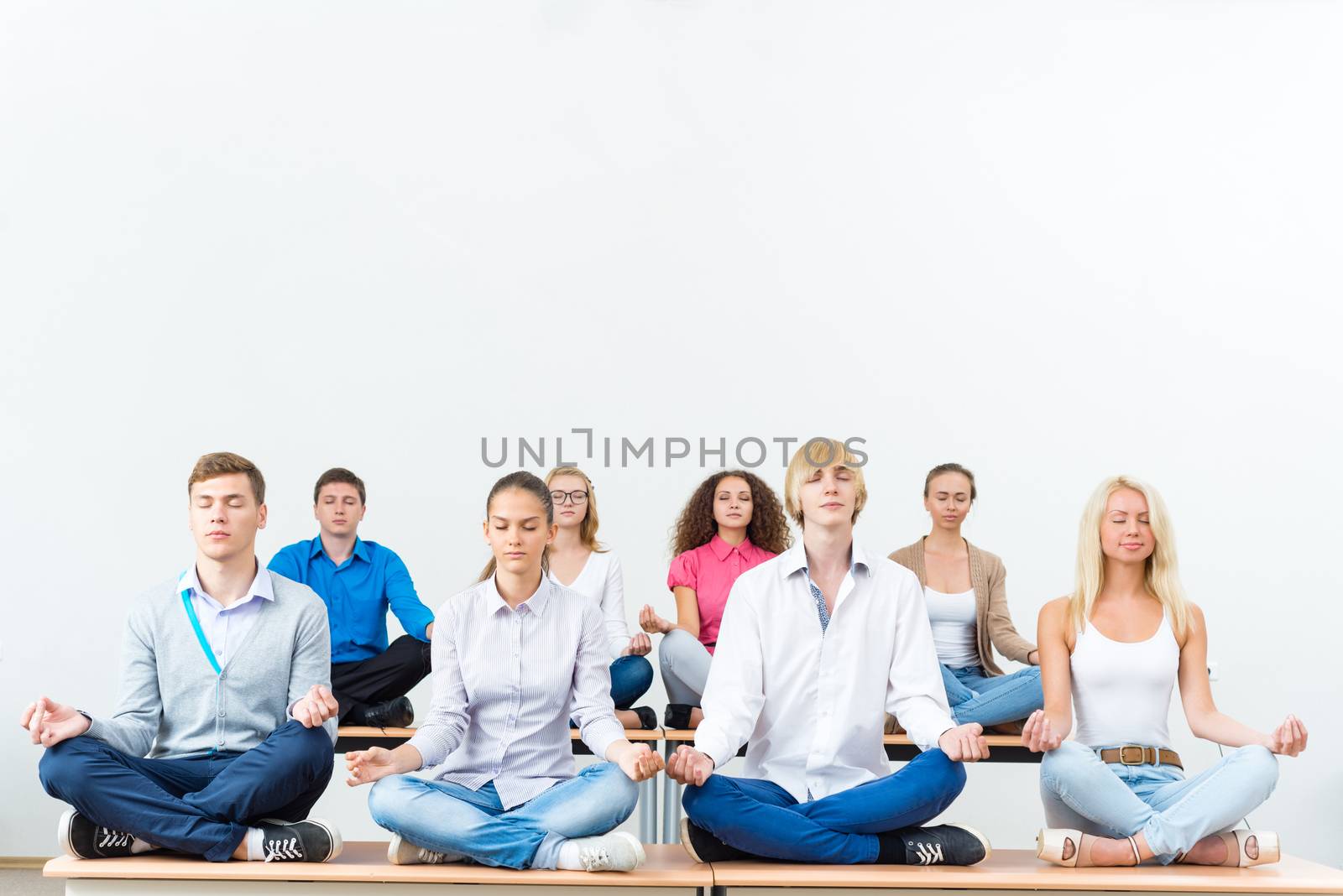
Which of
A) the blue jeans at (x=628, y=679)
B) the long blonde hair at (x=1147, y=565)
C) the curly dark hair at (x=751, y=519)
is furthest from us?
the curly dark hair at (x=751, y=519)

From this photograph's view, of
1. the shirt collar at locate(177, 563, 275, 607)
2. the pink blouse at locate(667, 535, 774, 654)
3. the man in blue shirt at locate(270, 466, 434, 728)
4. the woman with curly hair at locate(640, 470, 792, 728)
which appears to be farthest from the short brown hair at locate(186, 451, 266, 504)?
the pink blouse at locate(667, 535, 774, 654)

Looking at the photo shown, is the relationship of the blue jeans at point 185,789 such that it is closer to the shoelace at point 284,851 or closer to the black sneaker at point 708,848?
the shoelace at point 284,851

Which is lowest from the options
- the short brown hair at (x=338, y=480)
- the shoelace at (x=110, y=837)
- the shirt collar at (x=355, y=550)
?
the shoelace at (x=110, y=837)

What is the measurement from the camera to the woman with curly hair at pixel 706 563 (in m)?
3.78

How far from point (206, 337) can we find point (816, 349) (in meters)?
2.57

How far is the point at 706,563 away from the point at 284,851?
6.77 feet

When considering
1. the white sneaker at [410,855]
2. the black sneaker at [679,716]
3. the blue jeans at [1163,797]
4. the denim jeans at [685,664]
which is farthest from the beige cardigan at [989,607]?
the white sneaker at [410,855]

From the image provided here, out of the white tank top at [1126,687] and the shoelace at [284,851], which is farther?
the white tank top at [1126,687]

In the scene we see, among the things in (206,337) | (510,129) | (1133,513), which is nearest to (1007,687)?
(1133,513)

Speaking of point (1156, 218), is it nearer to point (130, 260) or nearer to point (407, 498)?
point (407, 498)

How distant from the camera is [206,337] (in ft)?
16.6

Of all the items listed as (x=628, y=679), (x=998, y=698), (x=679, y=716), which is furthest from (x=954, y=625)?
(x=628, y=679)

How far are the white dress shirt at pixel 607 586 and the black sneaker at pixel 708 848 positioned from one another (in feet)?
5.20

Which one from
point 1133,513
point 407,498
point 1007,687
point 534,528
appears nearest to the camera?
point 534,528
